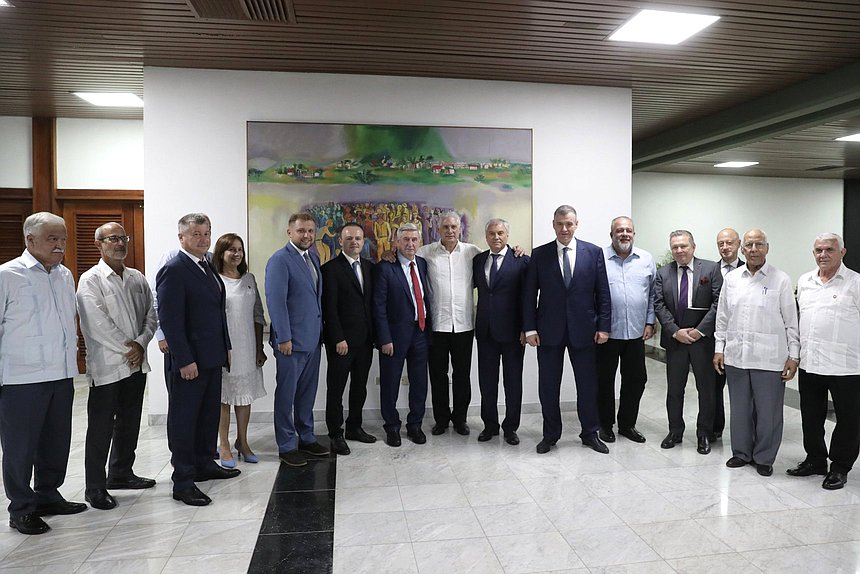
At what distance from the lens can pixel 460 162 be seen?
579cm

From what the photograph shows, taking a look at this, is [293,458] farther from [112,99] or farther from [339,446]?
[112,99]

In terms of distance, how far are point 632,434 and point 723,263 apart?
4.91 ft

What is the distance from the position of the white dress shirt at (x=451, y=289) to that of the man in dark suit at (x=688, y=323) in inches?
56.4

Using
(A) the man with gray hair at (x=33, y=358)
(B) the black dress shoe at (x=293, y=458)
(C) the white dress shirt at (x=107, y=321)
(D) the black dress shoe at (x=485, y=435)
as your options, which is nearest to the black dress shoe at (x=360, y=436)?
(B) the black dress shoe at (x=293, y=458)

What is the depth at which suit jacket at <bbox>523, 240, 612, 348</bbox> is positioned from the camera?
185 inches

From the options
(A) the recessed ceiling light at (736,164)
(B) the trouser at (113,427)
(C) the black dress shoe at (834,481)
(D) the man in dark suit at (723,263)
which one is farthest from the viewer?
(A) the recessed ceiling light at (736,164)

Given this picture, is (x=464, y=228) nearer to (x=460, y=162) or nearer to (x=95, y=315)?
(x=460, y=162)

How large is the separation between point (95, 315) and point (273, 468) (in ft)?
5.09

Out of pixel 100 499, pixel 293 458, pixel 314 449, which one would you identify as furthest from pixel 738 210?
pixel 100 499

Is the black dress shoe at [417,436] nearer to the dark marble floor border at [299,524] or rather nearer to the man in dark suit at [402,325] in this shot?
the man in dark suit at [402,325]

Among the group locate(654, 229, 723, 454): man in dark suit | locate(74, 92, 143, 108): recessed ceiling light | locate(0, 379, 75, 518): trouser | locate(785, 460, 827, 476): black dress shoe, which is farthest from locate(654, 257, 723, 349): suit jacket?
locate(74, 92, 143, 108): recessed ceiling light

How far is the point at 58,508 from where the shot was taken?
12.1 ft

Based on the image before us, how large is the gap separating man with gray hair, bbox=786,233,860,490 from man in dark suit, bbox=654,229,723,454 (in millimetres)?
684

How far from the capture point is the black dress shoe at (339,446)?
477 centimetres
